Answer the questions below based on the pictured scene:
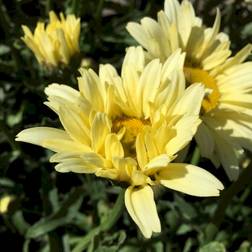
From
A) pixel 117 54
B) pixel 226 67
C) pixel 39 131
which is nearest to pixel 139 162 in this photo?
pixel 39 131

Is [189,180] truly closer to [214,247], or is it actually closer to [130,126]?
[130,126]

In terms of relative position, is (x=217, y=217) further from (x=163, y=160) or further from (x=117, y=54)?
(x=117, y=54)

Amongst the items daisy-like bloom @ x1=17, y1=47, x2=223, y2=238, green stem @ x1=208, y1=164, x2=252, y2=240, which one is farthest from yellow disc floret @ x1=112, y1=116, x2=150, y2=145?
green stem @ x1=208, y1=164, x2=252, y2=240

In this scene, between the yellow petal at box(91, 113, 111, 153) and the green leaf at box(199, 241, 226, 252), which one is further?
the green leaf at box(199, 241, 226, 252)

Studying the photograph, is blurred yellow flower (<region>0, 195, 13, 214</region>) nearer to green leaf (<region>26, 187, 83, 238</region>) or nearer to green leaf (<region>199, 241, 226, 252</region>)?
green leaf (<region>26, 187, 83, 238</region>)

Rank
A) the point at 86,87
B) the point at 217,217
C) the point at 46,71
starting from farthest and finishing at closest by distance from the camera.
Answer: the point at 46,71 → the point at 217,217 → the point at 86,87

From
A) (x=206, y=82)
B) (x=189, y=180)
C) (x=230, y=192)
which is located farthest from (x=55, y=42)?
(x=189, y=180)

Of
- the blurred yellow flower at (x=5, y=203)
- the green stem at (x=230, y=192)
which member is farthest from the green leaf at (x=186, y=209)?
the blurred yellow flower at (x=5, y=203)
